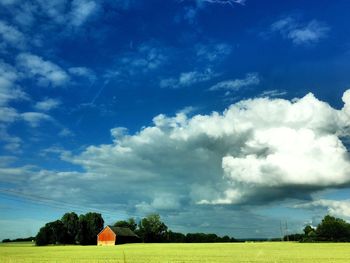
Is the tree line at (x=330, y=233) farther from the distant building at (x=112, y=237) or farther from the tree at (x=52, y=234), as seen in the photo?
the tree at (x=52, y=234)

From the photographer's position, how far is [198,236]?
179 meters

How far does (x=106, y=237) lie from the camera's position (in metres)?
144

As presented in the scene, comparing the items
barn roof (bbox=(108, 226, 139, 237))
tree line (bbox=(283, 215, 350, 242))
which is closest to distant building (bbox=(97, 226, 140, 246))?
barn roof (bbox=(108, 226, 139, 237))

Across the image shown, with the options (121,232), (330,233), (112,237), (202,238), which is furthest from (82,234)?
(330,233)

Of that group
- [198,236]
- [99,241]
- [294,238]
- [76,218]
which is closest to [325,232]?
[294,238]

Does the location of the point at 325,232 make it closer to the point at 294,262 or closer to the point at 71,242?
the point at 71,242

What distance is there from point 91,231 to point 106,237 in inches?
718

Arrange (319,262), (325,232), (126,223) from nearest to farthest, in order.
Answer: (319,262)
(325,232)
(126,223)

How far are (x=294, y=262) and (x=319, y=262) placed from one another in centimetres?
209

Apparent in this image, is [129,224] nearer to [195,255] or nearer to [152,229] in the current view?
[152,229]

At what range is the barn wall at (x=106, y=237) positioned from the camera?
14157 centimetres

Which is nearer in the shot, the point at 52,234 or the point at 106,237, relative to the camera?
the point at 106,237

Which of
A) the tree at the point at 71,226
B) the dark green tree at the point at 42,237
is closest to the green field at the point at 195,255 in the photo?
the dark green tree at the point at 42,237

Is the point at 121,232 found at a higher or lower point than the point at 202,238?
higher
